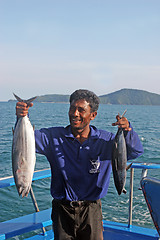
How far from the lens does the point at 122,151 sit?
237 cm

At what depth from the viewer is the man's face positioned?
8.22 ft

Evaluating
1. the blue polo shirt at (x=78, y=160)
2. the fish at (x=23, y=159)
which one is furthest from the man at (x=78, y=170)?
the fish at (x=23, y=159)

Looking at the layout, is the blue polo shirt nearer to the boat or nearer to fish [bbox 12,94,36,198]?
fish [bbox 12,94,36,198]

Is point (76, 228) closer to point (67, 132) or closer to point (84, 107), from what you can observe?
point (67, 132)

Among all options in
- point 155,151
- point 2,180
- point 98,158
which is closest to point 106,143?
point 98,158

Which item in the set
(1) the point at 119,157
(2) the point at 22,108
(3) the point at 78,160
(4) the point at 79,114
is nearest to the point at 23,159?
(2) the point at 22,108

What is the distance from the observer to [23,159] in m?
2.14

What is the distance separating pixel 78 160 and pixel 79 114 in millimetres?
430

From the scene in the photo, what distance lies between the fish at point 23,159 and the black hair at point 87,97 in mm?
502

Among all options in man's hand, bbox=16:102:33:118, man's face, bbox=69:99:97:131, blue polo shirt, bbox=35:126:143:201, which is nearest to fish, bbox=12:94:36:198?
man's hand, bbox=16:102:33:118

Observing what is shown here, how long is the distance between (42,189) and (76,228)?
8.19 meters

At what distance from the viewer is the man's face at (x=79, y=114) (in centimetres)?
251

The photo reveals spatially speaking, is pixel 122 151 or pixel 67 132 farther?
pixel 67 132

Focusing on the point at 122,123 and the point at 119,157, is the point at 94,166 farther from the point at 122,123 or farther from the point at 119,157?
the point at 122,123
